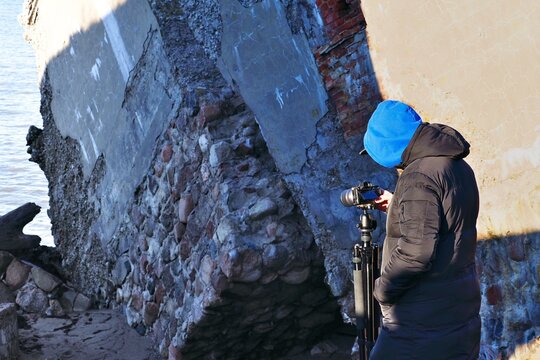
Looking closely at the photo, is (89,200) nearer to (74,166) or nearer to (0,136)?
(74,166)

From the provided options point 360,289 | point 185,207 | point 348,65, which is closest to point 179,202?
point 185,207

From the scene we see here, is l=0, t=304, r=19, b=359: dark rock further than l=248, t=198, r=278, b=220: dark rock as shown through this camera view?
Yes

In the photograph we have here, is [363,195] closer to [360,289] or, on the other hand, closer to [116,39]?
[360,289]

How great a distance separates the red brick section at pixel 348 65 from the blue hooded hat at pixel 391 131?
3.96ft

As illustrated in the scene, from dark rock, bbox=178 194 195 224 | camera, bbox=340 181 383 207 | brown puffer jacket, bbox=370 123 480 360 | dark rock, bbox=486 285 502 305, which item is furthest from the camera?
dark rock, bbox=178 194 195 224

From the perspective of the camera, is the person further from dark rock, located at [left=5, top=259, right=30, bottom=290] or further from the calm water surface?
the calm water surface

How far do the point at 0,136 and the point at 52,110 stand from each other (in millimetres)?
10314

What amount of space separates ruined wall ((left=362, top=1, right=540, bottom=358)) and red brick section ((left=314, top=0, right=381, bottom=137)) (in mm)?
295

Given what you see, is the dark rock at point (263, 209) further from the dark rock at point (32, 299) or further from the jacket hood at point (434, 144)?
the dark rock at point (32, 299)

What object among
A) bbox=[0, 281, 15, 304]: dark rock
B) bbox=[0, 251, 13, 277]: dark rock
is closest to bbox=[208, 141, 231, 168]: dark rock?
bbox=[0, 281, 15, 304]: dark rock

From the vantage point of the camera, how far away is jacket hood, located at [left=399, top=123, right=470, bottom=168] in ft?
9.57

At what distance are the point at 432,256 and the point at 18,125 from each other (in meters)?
16.4

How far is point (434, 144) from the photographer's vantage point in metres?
2.92

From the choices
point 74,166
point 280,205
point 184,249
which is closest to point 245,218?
point 280,205
